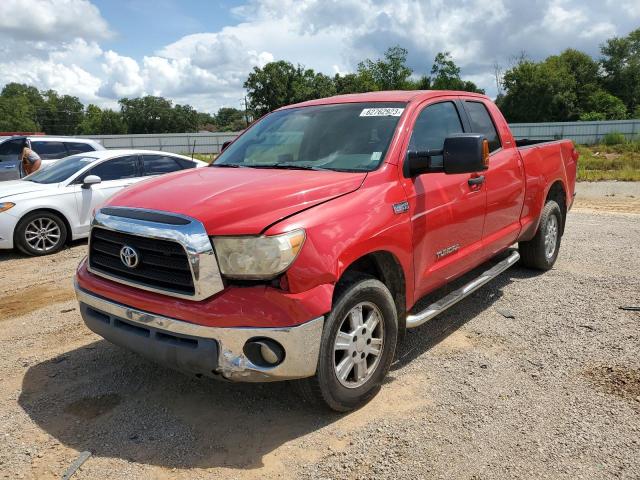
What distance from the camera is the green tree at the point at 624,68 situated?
6562 cm

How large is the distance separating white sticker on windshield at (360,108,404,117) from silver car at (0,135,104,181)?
9.36 metres

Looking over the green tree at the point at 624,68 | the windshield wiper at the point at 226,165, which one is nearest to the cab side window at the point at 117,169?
the windshield wiper at the point at 226,165

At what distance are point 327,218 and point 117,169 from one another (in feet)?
21.8

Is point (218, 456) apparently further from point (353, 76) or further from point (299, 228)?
point (353, 76)

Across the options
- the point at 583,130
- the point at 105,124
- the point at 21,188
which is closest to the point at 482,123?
the point at 21,188

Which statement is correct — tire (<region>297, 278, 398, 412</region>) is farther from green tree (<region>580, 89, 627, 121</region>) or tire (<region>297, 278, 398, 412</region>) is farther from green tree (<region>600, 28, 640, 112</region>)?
green tree (<region>600, 28, 640, 112</region>)

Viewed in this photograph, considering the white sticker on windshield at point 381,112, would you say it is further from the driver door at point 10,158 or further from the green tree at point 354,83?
the green tree at point 354,83

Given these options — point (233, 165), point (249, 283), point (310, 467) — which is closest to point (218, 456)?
point (310, 467)

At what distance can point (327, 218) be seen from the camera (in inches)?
115

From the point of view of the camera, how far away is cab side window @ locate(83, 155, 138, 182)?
842 centimetres

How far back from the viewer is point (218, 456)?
9.32 feet

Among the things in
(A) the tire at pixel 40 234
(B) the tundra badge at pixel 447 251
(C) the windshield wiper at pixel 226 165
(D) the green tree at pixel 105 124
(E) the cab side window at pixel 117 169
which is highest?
(D) the green tree at pixel 105 124

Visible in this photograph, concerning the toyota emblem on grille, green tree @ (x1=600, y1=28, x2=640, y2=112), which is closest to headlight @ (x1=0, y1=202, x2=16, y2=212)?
the toyota emblem on grille

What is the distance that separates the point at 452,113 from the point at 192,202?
2.49 m
